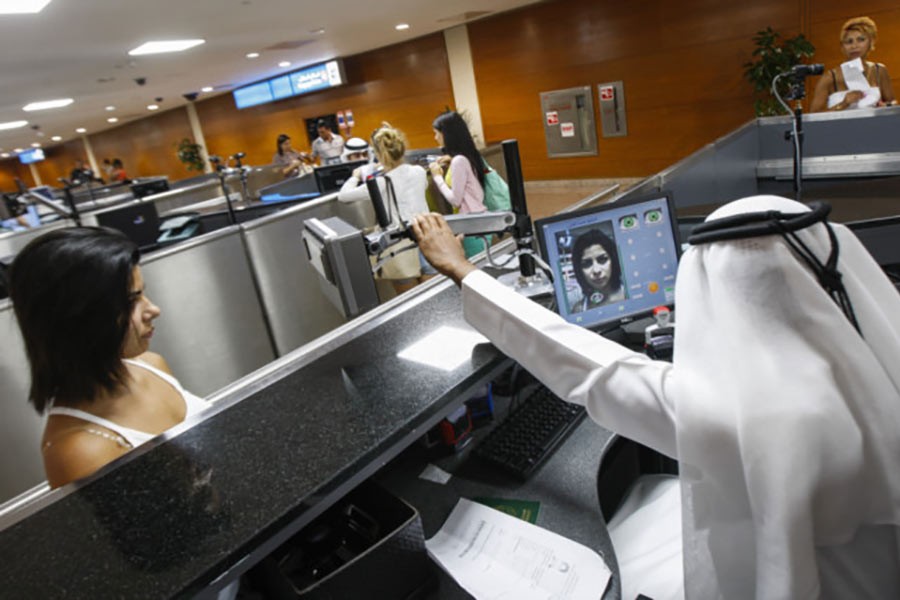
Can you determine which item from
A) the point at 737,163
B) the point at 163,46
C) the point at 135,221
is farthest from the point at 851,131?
the point at 163,46

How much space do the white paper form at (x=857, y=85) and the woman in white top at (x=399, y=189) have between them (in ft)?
10.1

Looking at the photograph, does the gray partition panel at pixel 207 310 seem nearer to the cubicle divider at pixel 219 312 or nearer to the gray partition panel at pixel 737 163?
the cubicle divider at pixel 219 312

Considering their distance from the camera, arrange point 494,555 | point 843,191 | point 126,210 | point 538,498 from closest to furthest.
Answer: point 494,555
point 538,498
point 843,191
point 126,210

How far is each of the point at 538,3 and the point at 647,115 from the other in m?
2.17

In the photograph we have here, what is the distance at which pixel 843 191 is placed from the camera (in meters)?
2.57

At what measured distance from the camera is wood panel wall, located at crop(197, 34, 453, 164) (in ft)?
30.3

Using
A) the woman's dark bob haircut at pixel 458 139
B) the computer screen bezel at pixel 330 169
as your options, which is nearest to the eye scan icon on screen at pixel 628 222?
the woman's dark bob haircut at pixel 458 139

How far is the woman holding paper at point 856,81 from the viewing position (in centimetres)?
392

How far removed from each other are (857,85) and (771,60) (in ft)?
7.06

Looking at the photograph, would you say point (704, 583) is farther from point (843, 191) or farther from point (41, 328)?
point (843, 191)

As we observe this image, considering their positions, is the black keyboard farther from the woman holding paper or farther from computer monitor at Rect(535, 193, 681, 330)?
the woman holding paper

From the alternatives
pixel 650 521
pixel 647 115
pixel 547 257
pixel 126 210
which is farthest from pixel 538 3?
pixel 650 521

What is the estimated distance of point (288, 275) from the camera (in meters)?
3.67

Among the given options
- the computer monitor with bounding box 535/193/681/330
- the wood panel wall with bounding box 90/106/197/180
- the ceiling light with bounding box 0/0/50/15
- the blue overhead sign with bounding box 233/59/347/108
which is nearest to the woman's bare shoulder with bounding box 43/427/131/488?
the computer monitor with bounding box 535/193/681/330
